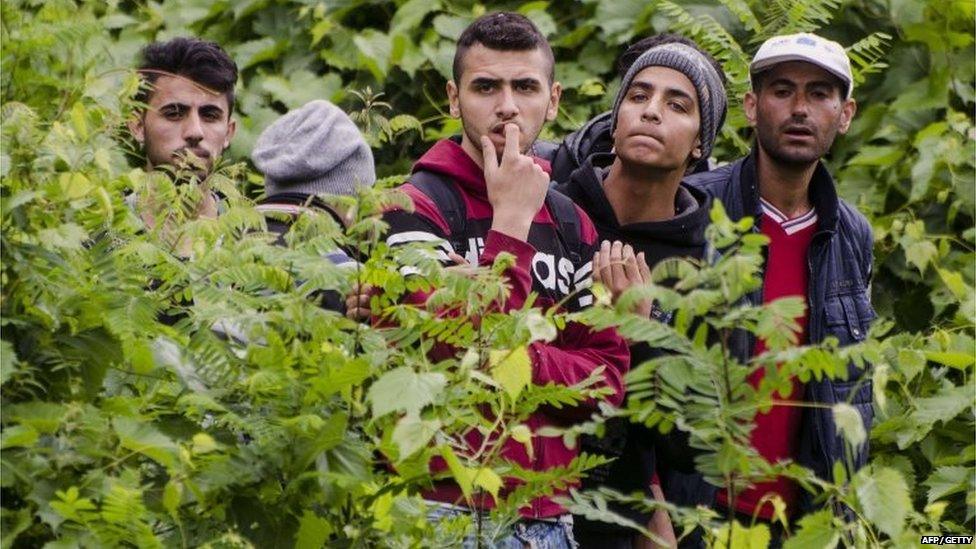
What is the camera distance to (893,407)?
578cm

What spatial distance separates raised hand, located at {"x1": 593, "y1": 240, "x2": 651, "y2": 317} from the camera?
4266 millimetres

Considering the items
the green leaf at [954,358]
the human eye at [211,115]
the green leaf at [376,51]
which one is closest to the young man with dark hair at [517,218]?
the human eye at [211,115]

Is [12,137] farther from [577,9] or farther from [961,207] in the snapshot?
[577,9]

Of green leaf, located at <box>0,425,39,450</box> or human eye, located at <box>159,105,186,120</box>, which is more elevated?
green leaf, located at <box>0,425,39,450</box>

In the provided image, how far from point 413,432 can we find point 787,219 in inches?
103

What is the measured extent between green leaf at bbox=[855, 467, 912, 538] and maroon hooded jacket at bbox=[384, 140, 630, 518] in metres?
1.08

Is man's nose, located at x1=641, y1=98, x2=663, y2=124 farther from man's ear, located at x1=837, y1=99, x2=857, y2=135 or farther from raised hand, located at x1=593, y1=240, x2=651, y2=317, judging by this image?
man's ear, located at x1=837, y1=99, x2=857, y2=135

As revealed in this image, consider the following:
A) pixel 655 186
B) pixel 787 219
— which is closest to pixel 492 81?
pixel 655 186

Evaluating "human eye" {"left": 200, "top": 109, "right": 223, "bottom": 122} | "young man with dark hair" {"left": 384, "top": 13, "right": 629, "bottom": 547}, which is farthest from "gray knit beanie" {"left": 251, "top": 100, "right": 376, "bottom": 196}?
"young man with dark hair" {"left": 384, "top": 13, "right": 629, "bottom": 547}

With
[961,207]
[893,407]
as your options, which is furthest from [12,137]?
[961,207]

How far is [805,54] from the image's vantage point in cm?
537

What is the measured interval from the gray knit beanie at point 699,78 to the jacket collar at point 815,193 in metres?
0.22

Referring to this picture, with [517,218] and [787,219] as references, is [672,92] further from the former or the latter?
[517,218]

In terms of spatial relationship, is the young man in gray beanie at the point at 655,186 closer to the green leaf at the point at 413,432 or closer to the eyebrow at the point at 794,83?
the eyebrow at the point at 794,83
